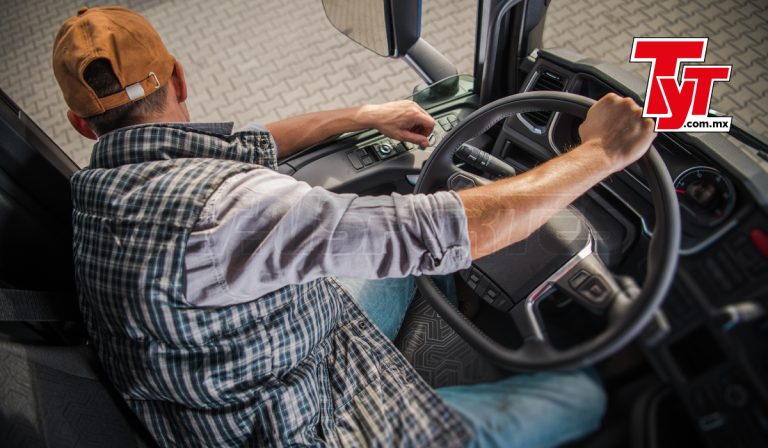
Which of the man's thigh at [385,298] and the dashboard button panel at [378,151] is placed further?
the dashboard button panel at [378,151]

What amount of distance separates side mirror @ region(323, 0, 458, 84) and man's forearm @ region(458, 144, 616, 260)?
27.9 inches

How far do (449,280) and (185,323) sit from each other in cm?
58

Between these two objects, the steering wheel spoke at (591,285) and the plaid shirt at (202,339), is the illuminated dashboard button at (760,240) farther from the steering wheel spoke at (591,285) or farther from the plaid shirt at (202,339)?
the plaid shirt at (202,339)

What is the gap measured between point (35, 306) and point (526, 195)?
980 millimetres

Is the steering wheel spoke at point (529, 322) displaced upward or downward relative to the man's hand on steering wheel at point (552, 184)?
downward

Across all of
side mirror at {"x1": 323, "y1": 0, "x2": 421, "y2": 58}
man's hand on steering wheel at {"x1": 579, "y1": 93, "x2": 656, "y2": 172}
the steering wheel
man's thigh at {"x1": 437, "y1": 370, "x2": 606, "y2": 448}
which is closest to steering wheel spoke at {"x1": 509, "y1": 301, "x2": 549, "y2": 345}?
the steering wheel

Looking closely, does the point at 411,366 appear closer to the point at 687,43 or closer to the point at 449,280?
the point at 449,280

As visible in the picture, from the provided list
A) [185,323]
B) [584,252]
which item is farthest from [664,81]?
[185,323]

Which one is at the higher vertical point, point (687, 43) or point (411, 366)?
point (687, 43)

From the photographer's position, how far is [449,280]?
107 centimetres

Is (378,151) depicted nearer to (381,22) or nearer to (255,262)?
(381,22)

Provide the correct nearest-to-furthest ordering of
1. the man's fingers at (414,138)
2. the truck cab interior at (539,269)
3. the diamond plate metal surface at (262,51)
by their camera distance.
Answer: the truck cab interior at (539,269)
the man's fingers at (414,138)
the diamond plate metal surface at (262,51)

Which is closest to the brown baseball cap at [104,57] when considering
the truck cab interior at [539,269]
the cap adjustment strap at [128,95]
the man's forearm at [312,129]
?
the cap adjustment strap at [128,95]

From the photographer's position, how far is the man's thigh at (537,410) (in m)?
0.58
